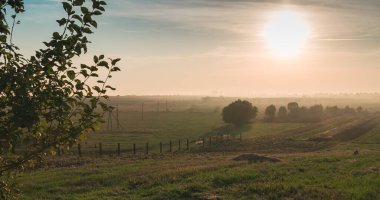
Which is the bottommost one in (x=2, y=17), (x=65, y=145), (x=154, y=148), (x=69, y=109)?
(x=154, y=148)

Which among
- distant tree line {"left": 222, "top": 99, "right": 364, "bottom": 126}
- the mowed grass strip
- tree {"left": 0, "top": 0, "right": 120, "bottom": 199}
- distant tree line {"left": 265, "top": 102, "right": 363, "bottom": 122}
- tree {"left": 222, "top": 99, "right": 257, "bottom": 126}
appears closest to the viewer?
tree {"left": 0, "top": 0, "right": 120, "bottom": 199}

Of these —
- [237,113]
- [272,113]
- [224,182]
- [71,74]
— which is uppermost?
[71,74]

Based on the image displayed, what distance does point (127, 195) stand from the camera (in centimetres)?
2352

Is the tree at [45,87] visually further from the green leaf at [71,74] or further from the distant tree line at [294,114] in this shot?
the distant tree line at [294,114]

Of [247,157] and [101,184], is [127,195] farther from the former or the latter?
[247,157]

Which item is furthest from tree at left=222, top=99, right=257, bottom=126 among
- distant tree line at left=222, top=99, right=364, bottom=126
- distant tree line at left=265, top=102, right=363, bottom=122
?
distant tree line at left=265, top=102, right=363, bottom=122

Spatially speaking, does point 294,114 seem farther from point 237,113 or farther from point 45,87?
point 45,87

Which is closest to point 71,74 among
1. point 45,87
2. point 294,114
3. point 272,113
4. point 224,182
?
point 45,87

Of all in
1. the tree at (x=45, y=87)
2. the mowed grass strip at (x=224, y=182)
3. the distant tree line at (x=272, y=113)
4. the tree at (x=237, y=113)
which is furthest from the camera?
the distant tree line at (x=272, y=113)

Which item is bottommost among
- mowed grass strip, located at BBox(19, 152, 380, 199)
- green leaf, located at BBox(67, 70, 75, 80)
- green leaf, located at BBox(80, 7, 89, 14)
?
mowed grass strip, located at BBox(19, 152, 380, 199)

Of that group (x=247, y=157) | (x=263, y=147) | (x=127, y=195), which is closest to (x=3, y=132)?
(x=127, y=195)

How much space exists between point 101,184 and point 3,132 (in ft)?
71.6

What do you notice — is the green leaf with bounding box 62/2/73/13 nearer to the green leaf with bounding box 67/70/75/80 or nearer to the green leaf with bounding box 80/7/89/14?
the green leaf with bounding box 80/7/89/14

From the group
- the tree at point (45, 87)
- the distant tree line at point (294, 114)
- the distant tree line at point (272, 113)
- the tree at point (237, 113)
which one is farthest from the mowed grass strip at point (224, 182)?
the distant tree line at point (294, 114)
